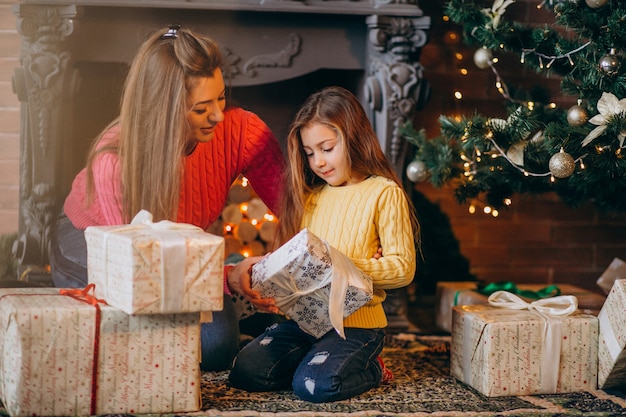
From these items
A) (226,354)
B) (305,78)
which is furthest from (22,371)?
(305,78)

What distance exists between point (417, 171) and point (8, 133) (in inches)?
50.1

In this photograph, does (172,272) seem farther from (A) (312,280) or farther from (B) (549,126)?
(B) (549,126)

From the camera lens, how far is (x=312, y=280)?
1.75m

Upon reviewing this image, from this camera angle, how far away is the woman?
77.9 inches

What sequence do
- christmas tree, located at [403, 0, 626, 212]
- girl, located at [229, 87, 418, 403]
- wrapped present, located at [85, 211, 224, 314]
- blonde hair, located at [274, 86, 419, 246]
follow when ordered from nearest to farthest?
wrapped present, located at [85, 211, 224, 314] < girl, located at [229, 87, 418, 403] < blonde hair, located at [274, 86, 419, 246] < christmas tree, located at [403, 0, 626, 212]

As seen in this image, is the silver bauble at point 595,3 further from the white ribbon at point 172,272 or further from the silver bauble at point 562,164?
the white ribbon at point 172,272

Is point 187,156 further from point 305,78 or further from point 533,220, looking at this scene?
point 533,220

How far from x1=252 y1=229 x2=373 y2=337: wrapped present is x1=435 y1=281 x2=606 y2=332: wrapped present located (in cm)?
79

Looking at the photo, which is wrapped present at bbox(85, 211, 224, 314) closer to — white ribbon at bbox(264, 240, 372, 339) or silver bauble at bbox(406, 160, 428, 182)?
white ribbon at bbox(264, 240, 372, 339)

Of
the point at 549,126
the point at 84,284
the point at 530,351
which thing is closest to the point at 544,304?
the point at 530,351

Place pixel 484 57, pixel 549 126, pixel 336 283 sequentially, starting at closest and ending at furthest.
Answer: pixel 336 283
pixel 549 126
pixel 484 57

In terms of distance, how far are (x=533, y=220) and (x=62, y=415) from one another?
1.93 meters

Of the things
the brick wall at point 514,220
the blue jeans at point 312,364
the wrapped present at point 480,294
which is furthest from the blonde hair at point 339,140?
the brick wall at point 514,220

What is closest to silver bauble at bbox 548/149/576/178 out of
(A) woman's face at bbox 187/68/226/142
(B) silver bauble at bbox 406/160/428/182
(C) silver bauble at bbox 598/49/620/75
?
(C) silver bauble at bbox 598/49/620/75
